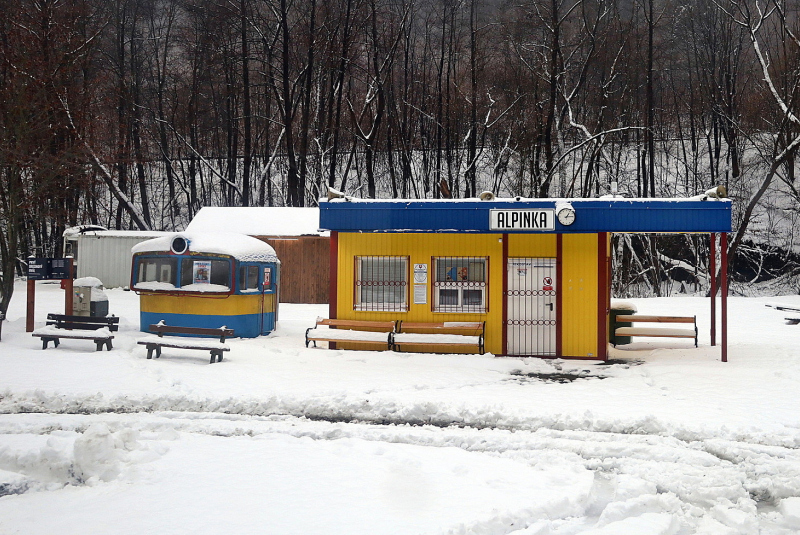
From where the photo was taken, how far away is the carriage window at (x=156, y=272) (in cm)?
1562

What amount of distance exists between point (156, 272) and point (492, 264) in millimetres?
7983

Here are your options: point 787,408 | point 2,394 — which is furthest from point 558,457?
point 2,394

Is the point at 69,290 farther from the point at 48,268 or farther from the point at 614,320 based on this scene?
the point at 614,320

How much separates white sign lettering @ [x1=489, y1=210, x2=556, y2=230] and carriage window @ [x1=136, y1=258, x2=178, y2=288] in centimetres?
758

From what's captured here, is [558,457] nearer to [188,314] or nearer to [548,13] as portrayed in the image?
[188,314]

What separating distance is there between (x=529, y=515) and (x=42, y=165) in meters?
16.5

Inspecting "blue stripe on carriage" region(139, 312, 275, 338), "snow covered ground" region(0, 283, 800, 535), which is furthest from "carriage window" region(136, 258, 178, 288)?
"snow covered ground" region(0, 283, 800, 535)

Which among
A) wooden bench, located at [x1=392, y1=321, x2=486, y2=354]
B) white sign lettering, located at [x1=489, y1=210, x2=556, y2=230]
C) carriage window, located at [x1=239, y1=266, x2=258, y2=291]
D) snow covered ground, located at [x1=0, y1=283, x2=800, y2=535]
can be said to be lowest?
snow covered ground, located at [x1=0, y1=283, x2=800, y2=535]

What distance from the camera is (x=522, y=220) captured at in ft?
43.8

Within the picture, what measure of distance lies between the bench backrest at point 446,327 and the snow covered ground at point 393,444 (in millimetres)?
735

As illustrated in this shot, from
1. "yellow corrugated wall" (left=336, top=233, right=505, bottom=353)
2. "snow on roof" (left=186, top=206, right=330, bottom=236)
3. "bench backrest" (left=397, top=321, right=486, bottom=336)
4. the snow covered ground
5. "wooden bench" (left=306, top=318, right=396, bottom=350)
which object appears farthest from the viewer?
"snow on roof" (left=186, top=206, right=330, bottom=236)

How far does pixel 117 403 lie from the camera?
9.26 meters

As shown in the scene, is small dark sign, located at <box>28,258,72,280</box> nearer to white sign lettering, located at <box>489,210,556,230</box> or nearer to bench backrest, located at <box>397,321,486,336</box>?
bench backrest, located at <box>397,321,486,336</box>

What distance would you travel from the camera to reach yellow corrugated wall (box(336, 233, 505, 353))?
555 inches
